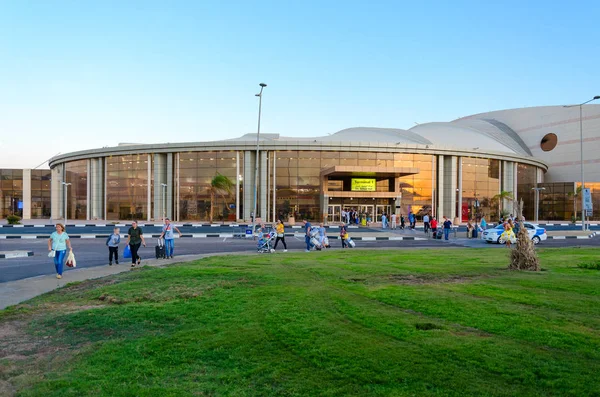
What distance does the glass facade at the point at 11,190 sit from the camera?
67.8 m

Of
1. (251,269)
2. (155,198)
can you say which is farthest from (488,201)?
(251,269)

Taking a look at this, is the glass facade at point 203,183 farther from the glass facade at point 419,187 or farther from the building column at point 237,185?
the glass facade at point 419,187

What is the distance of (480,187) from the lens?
189 ft

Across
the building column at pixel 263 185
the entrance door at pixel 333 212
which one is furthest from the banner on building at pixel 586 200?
the building column at pixel 263 185

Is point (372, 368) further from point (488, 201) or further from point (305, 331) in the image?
point (488, 201)

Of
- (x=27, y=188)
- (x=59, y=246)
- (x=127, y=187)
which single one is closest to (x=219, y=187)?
(x=127, y=187)

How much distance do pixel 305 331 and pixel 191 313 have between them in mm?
2251

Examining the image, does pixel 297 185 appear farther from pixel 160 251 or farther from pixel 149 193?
pixel 160 251

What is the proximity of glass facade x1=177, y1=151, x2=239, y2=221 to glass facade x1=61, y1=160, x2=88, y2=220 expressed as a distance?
1663 centimetres

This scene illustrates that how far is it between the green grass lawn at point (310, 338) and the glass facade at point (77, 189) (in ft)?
187

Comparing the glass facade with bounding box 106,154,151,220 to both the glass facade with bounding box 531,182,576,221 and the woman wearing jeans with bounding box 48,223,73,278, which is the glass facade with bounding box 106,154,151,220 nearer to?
the woman wearing jeans with bounding box 48,223,73,278

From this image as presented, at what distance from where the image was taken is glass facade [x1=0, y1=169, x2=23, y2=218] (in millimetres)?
67750

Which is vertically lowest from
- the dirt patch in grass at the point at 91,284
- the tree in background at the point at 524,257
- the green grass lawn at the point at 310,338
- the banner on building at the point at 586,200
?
the dirt patch in grass at the point at 91,284

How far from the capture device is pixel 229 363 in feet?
16.6
